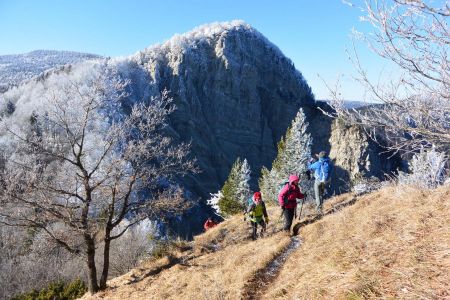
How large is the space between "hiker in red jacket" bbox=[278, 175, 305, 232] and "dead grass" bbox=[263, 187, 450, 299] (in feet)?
4.28

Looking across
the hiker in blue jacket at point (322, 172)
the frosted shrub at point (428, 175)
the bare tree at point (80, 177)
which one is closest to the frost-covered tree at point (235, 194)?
the frosted shrub at point (428, 175)

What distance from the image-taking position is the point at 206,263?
36.9 ft

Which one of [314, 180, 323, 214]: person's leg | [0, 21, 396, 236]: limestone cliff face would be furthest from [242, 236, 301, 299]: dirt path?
[0, 21, 396, 236]: limestone cliff face

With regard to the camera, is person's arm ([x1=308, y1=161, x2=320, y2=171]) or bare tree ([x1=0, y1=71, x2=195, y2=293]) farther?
bare tree ([x1=0, y1=71, x2=195, y2=293])

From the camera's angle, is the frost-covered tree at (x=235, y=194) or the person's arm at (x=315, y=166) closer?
the person's arm at (x=315, y=166)

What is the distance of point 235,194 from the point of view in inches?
1470

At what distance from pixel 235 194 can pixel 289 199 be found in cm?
2647

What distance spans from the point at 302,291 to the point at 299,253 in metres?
2.86

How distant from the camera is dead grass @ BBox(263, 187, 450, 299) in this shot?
467 cm

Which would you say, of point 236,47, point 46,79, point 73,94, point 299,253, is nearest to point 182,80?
point 236,47

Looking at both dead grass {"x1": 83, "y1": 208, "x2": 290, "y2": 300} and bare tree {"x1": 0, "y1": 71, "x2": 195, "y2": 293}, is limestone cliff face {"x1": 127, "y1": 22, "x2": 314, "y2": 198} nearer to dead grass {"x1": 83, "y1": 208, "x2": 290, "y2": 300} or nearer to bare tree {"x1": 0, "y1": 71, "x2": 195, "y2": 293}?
dead grass {"x1": 83, "y1": 208, "x2": 290, "y2": 300}

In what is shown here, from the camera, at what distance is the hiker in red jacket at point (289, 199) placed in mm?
11039

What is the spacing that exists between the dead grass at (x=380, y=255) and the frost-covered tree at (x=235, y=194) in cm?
2543

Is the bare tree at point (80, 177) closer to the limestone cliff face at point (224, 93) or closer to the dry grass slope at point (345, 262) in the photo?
the dry grass slope at point (345, 262)
